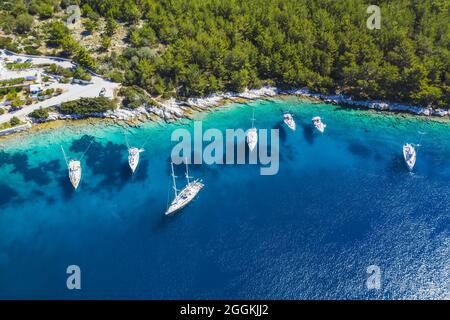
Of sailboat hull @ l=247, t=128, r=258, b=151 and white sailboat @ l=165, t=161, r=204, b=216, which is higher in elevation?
sailboat hull @ l=247, t=128, r=258, b=151

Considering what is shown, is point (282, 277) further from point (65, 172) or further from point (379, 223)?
point (65, 172)

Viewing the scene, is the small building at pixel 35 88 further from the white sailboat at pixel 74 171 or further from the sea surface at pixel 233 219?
the white sailboat at pixel 74 171

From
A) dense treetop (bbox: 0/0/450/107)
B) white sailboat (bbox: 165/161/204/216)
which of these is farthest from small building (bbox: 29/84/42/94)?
white sailboat (bbox: 165/161/204/216)

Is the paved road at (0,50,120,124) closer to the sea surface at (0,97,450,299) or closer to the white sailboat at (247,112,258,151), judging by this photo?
the sea surface at (0,97,450,299)

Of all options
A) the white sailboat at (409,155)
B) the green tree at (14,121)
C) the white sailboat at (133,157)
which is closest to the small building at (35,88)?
the green tree at (14,121)

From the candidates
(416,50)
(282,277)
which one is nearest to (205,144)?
(282,277)
